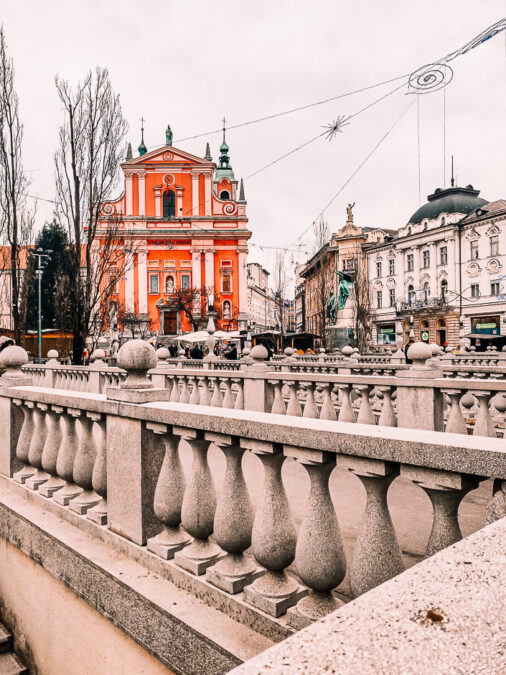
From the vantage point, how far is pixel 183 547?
267cm

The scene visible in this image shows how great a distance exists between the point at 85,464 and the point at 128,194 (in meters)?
54.4

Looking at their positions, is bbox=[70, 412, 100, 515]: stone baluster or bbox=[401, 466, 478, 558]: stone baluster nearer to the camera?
bbox=[401, 466, 478, 558]: stone baluster

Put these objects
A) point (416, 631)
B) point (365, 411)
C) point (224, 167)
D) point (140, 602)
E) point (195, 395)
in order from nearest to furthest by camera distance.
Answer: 1. point (416, 631)
2. point (140, 602)
3. point (365, 411)
4. point (195, 395)
5. point (224, 167)

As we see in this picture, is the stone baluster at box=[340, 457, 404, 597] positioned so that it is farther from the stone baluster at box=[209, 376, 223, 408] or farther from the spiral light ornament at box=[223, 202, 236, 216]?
the spiral light ornament at box=[223, 202, 236, 216]

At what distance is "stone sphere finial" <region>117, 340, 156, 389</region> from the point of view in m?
3.04

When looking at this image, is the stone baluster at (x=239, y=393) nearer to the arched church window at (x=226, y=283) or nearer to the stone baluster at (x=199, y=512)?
the stone baluster at (x=199, y=512)

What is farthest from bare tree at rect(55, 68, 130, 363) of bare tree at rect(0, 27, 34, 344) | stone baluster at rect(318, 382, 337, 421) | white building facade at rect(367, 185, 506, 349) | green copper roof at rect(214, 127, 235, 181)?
green copper roof at rect(214, 127, 235, 181)

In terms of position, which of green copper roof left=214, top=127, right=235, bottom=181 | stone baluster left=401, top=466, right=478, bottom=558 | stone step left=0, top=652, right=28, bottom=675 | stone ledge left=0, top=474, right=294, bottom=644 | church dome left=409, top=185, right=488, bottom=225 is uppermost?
green copper roof left=214, top=127, right=235, bottom=181

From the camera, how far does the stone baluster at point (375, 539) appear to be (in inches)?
72.2

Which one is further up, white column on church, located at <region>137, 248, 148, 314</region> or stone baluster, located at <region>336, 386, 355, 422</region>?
white column on church, located at <region>137, 248, 148, 314</region>

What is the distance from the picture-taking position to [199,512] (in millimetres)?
2514

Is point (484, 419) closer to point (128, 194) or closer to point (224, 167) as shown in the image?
point (128, 194)

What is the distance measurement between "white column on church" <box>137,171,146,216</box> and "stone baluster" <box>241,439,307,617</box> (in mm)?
54803

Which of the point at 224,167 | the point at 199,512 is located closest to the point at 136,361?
the point at 199,512
